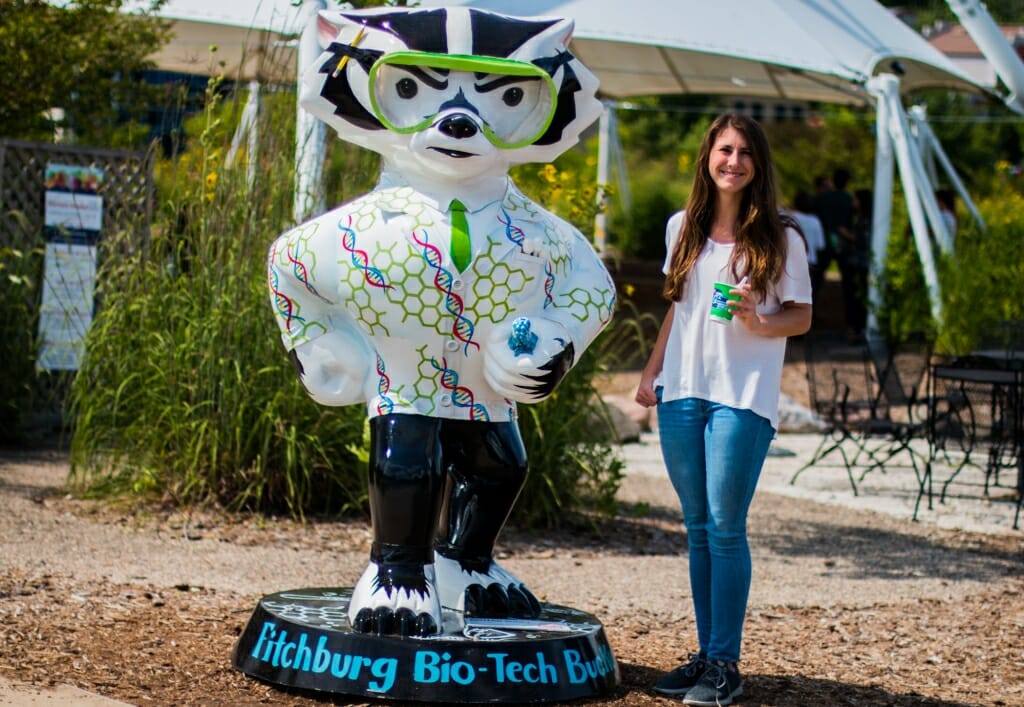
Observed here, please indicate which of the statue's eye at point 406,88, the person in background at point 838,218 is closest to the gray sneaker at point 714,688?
the statue's eye at point 406,88

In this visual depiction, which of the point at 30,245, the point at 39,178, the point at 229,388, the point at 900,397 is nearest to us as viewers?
the point at 229,388

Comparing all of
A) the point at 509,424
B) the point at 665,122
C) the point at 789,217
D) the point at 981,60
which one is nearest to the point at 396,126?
the point at 509,424

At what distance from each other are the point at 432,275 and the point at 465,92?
50 cm

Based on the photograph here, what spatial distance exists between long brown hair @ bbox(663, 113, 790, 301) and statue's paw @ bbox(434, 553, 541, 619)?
939 millimetres

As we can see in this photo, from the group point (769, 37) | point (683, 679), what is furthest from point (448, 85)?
point (769, 37)

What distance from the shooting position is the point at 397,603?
380 centimetres

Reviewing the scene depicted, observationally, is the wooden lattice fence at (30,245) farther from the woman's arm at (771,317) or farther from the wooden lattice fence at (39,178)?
the woman's arm at (771,317)

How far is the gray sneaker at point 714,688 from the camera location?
391cm

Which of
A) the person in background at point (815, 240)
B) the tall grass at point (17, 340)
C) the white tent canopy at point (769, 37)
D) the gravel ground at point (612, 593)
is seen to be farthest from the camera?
the person in background at point (815, 240)

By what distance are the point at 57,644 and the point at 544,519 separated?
9.33ft

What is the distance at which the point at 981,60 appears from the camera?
39562 millimetres

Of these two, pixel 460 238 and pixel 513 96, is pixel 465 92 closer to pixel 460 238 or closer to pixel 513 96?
pixel 513 96

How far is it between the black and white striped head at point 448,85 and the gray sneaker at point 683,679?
58.2 inches

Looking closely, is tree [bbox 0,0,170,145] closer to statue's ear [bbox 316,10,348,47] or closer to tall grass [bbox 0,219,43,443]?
tall grass [bbox 0,219,43,443]
